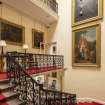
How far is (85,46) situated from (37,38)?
12.0 ft

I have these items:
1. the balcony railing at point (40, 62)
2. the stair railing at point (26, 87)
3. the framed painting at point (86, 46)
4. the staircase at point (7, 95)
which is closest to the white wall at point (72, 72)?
the framed painting at point (86, 46)

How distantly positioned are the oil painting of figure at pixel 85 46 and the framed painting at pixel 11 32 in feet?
12.3

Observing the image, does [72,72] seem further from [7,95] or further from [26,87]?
[7,95]

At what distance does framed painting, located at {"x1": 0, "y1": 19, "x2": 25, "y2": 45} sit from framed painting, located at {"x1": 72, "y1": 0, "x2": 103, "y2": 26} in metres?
3.75

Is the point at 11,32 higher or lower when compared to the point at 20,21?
lower

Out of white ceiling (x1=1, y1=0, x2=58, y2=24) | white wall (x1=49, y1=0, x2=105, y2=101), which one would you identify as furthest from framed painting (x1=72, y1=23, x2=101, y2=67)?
white ceiling (x1=1, y1=0, x2=58, y2=24)

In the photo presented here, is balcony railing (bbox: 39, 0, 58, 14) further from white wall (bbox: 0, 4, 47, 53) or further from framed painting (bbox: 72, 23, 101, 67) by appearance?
framed painting (bbox: 72, 23, 101, 67)

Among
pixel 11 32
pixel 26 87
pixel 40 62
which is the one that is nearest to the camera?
pixel 26 87

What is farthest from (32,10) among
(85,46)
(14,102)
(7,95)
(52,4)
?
(14,102)

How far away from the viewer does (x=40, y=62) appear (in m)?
9.05

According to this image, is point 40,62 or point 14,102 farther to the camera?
point 40,62

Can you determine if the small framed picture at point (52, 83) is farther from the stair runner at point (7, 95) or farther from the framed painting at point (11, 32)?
the stair runner at point (7, 95)

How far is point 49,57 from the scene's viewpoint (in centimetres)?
958

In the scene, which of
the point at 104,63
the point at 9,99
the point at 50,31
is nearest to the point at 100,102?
the point at 104,63
